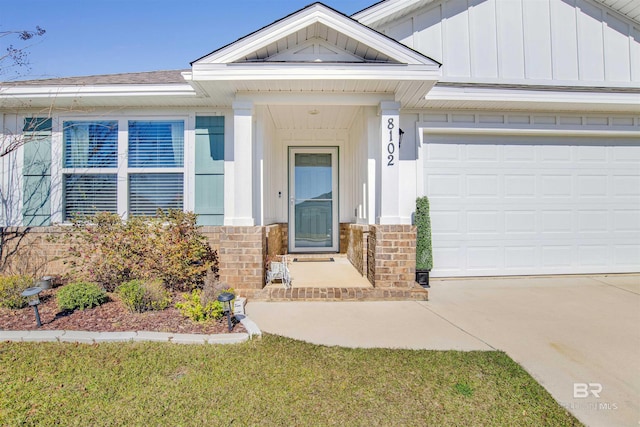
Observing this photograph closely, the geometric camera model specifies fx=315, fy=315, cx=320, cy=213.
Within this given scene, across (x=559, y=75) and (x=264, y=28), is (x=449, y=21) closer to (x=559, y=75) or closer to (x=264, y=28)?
(x=559, y=75)

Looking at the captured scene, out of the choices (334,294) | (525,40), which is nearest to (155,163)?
(334,294)

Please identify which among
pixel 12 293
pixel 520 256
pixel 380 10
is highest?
pixel 380 10

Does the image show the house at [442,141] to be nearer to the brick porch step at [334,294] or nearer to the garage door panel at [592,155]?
the garage door panel at [592,155]

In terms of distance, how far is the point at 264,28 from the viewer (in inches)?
171

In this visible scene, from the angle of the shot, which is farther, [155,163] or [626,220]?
[626,220]

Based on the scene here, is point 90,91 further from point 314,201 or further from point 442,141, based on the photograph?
point 442,141

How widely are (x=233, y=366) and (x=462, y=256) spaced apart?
183 inches

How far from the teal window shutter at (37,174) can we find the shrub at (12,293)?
197cm

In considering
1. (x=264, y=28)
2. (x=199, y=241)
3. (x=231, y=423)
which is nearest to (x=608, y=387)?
(x=231, y=423)

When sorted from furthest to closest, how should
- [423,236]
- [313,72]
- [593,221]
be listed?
1. [593,221]
2. [423,236]
3. [313,72]

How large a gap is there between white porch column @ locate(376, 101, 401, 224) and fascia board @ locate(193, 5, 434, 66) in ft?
2.37

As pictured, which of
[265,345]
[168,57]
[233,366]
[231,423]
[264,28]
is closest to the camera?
[231,423]

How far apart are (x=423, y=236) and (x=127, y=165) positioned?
531 cm

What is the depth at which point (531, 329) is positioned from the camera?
11.4 ft
